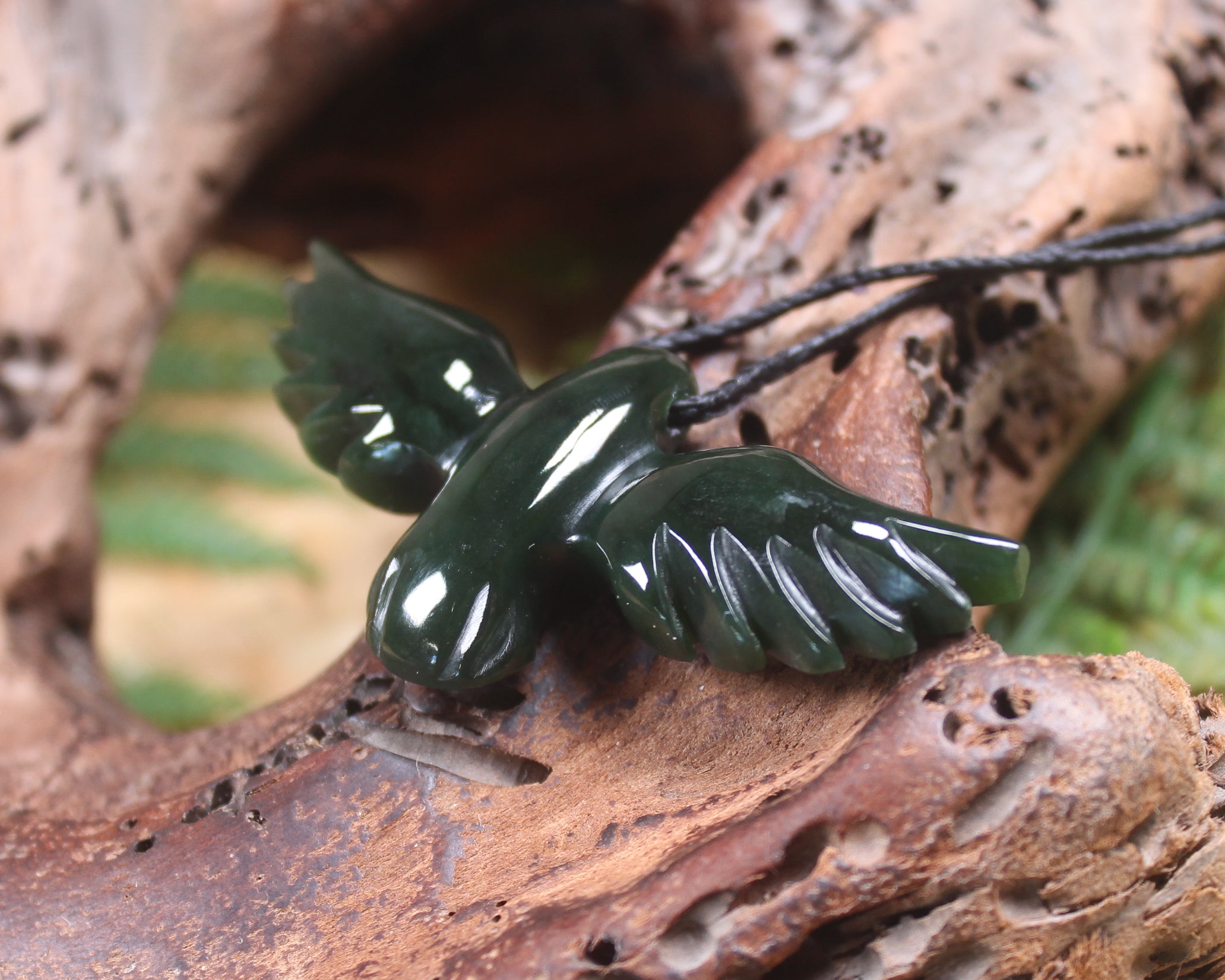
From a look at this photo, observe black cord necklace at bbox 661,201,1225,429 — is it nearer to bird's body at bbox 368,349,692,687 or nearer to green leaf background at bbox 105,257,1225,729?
bird's body at bbox 368,349,692,687

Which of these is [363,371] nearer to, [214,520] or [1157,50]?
[1157,50]

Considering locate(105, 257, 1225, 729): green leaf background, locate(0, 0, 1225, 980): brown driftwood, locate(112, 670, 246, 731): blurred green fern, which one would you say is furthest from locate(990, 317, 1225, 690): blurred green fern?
locate(112, 670, 246, 731): blurred green fern

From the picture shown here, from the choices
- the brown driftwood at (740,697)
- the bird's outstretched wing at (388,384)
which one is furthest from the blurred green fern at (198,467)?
the bird's outstretched wing at (388,384)

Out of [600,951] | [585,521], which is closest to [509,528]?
[585,521]

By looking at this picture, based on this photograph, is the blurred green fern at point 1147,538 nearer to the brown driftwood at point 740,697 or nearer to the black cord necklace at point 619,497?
the brown driftwood at point 740,697

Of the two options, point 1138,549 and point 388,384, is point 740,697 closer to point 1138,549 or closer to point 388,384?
point 388,384
